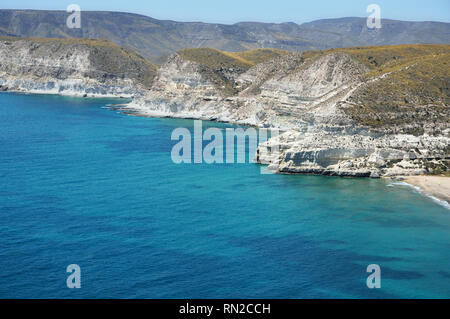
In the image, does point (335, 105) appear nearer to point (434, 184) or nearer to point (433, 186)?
point (434, 184)

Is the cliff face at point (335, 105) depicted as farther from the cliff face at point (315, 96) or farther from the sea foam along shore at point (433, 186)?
the sea foam along shore at point (433, 186)

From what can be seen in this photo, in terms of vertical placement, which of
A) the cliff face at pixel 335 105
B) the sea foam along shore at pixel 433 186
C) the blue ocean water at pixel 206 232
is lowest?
the blue ocean water at pixel 206 232

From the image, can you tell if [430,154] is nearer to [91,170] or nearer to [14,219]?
[91,170]

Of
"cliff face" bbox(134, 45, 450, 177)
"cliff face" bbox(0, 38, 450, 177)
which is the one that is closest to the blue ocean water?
"cliff face" bbox(134, 45, 450, 177)

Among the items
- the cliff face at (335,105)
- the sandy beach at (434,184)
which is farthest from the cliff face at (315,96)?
the sandy beach at (434,184)

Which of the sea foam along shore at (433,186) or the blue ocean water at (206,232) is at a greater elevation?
the sea foam along shore at (433,186)

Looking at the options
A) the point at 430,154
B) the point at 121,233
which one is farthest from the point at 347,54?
the point at 121,233
